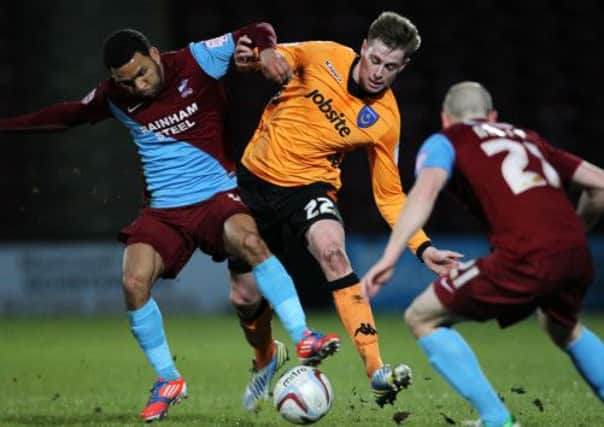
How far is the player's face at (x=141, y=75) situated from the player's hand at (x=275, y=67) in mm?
608

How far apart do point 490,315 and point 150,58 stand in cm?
239

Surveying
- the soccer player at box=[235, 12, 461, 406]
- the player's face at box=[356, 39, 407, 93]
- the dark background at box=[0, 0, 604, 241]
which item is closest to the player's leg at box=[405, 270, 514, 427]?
the soccer player at box=[235, 12, 461, 406]

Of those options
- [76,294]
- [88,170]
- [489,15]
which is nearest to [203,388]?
[76,294]

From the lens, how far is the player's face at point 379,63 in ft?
20.5

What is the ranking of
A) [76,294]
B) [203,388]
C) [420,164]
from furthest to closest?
[76,294]
[203,388]
[420,164]

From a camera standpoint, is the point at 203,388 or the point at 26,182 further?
the point at 26,182

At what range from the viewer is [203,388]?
7.71 metres

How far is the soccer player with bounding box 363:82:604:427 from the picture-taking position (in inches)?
185

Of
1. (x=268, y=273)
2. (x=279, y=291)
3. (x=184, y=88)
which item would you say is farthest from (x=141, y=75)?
(x=279, y=291)

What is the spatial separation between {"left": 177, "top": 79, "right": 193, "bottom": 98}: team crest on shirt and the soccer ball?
66.4 inches

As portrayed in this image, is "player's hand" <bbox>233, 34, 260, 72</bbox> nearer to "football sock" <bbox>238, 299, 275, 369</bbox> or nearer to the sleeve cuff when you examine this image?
the sleeve cuff

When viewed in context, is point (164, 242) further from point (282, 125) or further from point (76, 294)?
point (76, 294)

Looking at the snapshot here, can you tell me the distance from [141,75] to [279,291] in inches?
52.1

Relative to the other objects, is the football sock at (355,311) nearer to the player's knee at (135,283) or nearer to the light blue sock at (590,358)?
the player's knee at (135,283)
